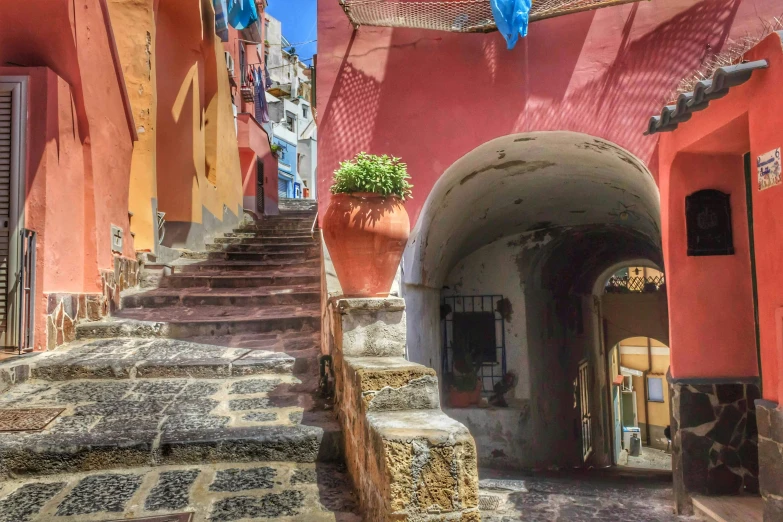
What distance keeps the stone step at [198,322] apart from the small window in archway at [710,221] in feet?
11.2

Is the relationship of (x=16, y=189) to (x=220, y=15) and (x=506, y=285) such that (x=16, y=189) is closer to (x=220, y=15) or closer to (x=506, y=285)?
(x=220, y=15)

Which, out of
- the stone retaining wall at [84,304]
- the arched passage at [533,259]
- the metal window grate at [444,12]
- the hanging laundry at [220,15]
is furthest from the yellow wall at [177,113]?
the arched passage at [533,259]

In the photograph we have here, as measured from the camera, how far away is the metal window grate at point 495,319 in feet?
32.3

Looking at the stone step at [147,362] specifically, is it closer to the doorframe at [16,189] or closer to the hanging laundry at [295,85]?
the doorframe at [16,189]

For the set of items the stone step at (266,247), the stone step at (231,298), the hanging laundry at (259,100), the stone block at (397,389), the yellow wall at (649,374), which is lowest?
the yellow wall at (649,374)

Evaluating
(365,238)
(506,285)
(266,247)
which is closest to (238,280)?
(266,247)

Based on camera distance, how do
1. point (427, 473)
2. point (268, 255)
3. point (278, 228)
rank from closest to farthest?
point (427, 473)
point (268, 255)
point (278, 228)

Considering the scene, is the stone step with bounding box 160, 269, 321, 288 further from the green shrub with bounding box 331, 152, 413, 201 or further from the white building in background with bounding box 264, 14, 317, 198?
the white building in background with bounding box 264, 14, 317, 198

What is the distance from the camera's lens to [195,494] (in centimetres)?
272

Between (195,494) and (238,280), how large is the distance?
4197 mm

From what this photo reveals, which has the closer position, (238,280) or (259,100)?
(238,280)

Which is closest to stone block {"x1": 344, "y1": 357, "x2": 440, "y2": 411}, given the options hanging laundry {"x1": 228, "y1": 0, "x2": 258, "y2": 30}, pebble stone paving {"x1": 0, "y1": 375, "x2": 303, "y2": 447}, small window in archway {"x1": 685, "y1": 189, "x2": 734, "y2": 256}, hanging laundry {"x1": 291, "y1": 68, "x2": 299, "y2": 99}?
pebble stone paving {"x1": 0, "y1": 375, "x2": 303, "y2": 447}

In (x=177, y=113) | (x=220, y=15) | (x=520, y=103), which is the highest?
(x=220, y=15)

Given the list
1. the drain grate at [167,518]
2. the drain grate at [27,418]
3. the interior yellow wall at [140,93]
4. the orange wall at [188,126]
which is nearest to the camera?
the drain grate at [167,518]
